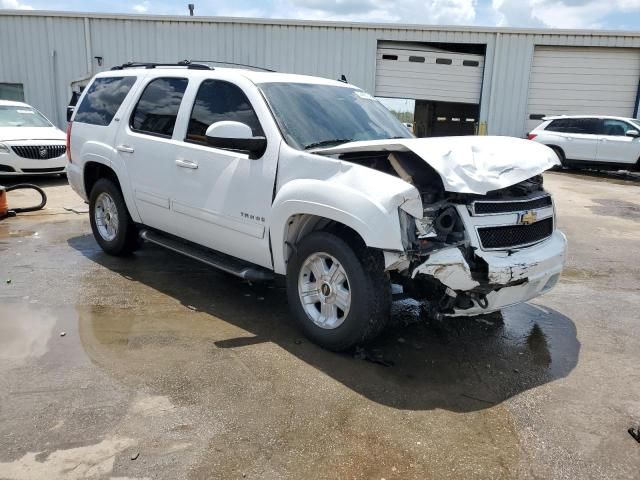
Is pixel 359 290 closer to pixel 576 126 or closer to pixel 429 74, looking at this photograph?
pixel 576 126

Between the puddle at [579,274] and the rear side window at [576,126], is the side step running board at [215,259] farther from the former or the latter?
the rear side window at [576,126]

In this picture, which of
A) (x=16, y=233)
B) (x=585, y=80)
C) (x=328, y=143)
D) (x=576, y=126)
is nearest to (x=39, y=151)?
(x=16, y=233)

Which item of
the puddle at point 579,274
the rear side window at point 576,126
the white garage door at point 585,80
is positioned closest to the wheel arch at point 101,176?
the puddle at point 579,274

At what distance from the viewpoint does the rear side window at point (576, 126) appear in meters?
16.3

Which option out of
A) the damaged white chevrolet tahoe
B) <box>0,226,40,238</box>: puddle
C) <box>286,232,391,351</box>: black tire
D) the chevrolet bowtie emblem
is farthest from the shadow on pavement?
<box>0,226,40,238</box>: puddle

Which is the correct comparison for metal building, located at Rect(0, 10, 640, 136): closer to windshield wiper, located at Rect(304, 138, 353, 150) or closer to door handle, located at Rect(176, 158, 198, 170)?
door handle, located at Rect(176, 158, 198, 170)

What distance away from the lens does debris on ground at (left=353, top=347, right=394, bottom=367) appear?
3671mm

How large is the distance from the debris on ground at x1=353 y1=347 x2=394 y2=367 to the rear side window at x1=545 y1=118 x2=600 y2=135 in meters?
15.3

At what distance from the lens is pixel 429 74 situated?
62.7 feet

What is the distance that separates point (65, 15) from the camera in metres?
18.2

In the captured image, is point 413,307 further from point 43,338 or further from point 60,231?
point 60,231

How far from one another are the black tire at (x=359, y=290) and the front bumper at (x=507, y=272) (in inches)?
11.5

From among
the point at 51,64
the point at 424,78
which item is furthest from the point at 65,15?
the point at 424,78

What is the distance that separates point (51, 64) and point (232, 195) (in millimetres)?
17666
